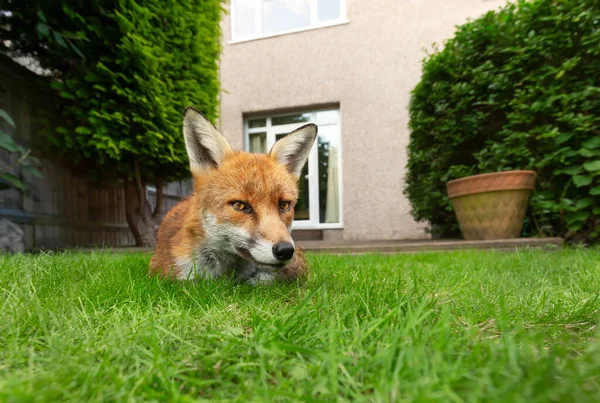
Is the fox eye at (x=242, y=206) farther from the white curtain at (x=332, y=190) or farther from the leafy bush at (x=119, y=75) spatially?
the white curtain at (x=332, y=190)

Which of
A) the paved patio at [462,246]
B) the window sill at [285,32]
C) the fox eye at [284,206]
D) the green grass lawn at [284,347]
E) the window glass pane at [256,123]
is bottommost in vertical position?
the paved patio at [462,246]

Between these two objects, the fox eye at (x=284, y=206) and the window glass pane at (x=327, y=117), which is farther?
the window glass pane at (x=327, y=117)

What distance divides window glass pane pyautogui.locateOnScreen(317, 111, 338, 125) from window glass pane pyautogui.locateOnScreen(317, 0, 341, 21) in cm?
264

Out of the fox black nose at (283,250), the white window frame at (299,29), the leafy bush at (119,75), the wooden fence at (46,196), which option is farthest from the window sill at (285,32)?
the fox black nose at (283,250)

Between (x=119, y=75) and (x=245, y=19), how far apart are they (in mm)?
7284

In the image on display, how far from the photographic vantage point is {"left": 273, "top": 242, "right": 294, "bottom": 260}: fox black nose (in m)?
1.88

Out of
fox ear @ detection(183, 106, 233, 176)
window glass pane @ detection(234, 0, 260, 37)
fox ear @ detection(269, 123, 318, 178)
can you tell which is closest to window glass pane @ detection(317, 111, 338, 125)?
window glass pane @ detection(234, 0, 260, 37)

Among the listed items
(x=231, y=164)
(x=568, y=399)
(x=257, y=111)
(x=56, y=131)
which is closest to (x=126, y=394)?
(x=568, y=399)

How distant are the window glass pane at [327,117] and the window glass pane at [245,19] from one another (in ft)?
10.9

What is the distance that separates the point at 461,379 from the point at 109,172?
6255 mm

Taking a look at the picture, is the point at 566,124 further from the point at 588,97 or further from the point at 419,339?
the point at 419,339

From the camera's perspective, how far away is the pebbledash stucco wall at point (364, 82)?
908 centimetres

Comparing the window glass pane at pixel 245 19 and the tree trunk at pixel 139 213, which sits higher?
the window glass pane at pixel 245 19

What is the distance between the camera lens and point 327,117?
33.4 feet
